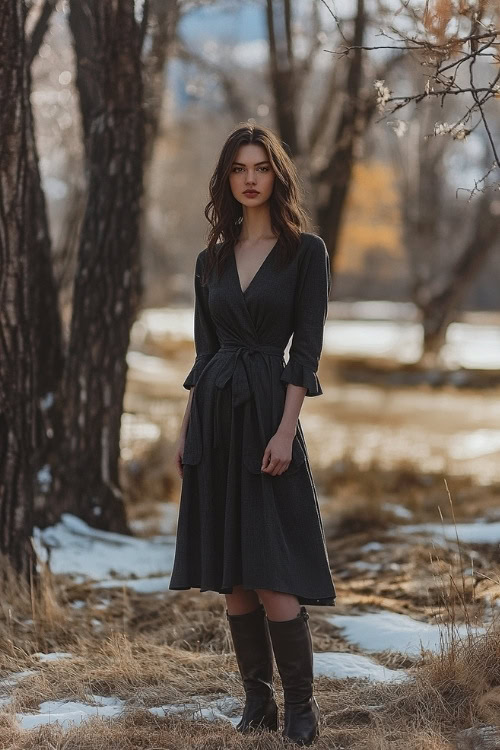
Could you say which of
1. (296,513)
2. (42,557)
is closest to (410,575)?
(42,557)

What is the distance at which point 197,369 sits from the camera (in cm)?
331

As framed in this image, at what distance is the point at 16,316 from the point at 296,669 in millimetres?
2418

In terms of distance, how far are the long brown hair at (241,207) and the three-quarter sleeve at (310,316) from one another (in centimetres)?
7

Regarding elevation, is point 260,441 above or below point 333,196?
below

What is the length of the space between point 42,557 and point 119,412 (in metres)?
1.18

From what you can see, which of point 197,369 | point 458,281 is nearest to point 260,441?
point 197,369

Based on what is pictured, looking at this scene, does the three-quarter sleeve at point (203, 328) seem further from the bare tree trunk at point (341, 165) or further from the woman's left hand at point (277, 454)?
the bare tree trunk at point (341, 165)

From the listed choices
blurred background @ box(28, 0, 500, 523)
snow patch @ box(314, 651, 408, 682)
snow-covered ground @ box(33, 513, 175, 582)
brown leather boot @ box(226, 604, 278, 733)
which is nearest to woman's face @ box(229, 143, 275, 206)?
blurred background @ box(28, 0, 500, 523)

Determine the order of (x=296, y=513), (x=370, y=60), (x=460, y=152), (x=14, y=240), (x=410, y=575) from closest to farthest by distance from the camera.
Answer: (x=296, y=513) → (x=14, y=240) → (x=410, y=575) → (x=370, y=60) → (x=460, y=152)

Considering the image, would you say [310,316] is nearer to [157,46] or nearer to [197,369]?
[197,369]

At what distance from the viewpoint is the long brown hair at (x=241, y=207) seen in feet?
10.4

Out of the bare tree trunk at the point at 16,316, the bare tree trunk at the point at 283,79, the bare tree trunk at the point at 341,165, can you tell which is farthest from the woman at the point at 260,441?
the bare tree trunk at the point at 283,79

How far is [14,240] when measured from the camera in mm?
4750

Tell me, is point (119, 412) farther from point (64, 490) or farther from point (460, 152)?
point (460, 152)
